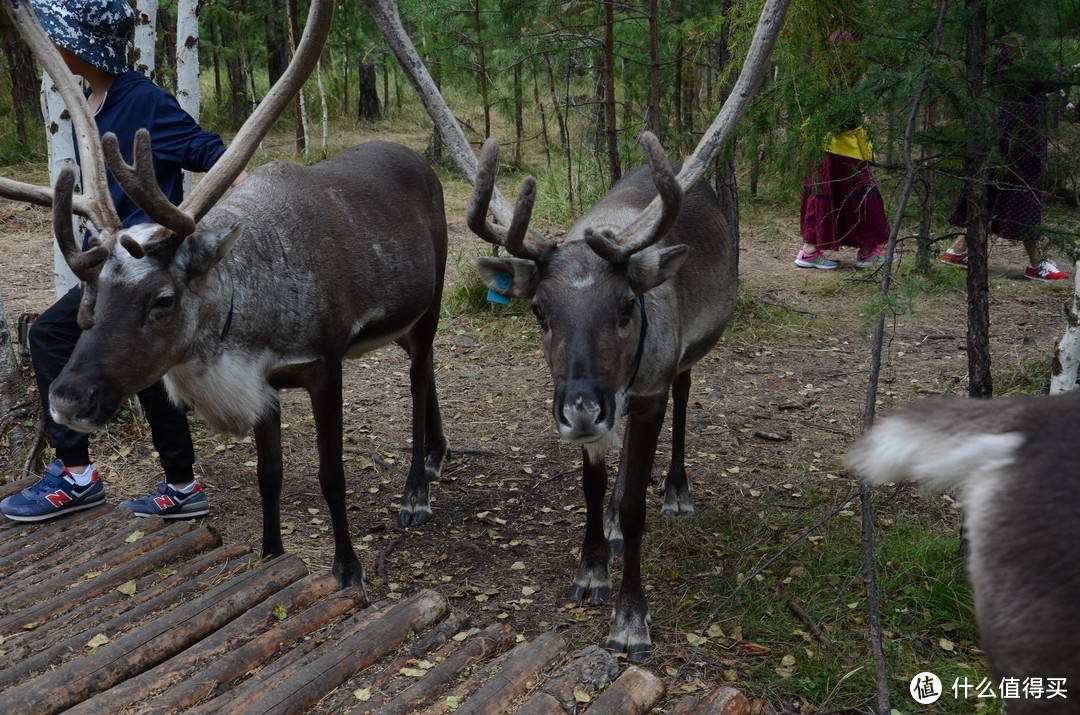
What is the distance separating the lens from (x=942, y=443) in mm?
2025

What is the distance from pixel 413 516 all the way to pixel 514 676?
2052mm

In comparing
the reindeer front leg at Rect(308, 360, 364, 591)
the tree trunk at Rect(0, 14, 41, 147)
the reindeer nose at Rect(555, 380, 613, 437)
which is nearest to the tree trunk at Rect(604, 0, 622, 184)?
the reindeer front leg at Rect(308, 360, 364, 591)

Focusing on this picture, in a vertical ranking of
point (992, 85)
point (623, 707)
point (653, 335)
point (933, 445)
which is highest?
point (992, 85)

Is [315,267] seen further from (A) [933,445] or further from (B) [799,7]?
(A) [933,445]

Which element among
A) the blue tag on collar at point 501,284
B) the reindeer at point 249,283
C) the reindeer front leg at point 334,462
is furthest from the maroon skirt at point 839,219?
the reindeer front leg at point 334,462

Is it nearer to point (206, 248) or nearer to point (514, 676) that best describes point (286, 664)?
point (514, 676)

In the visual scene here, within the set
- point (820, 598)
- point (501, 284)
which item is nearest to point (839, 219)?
point (820, 598)

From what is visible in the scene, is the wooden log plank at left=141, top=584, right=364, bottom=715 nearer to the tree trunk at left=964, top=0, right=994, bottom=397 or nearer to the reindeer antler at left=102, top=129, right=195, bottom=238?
the reindeer antler at left=102, top=129, right=195, bottom=238

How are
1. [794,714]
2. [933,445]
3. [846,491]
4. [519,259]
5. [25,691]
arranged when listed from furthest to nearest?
1. [846,491]
2. [519,259]
3. [794,714]
4. [25,691]
5. [933,445]

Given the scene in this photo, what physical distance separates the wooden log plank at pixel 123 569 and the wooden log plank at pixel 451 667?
60.6 inches

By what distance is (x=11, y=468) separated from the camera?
541 cm

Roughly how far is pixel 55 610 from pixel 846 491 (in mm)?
4067

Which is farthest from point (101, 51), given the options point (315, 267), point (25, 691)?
point (25, 691)

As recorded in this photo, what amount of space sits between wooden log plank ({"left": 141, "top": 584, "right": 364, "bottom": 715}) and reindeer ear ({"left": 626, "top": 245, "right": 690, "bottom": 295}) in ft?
5.94
